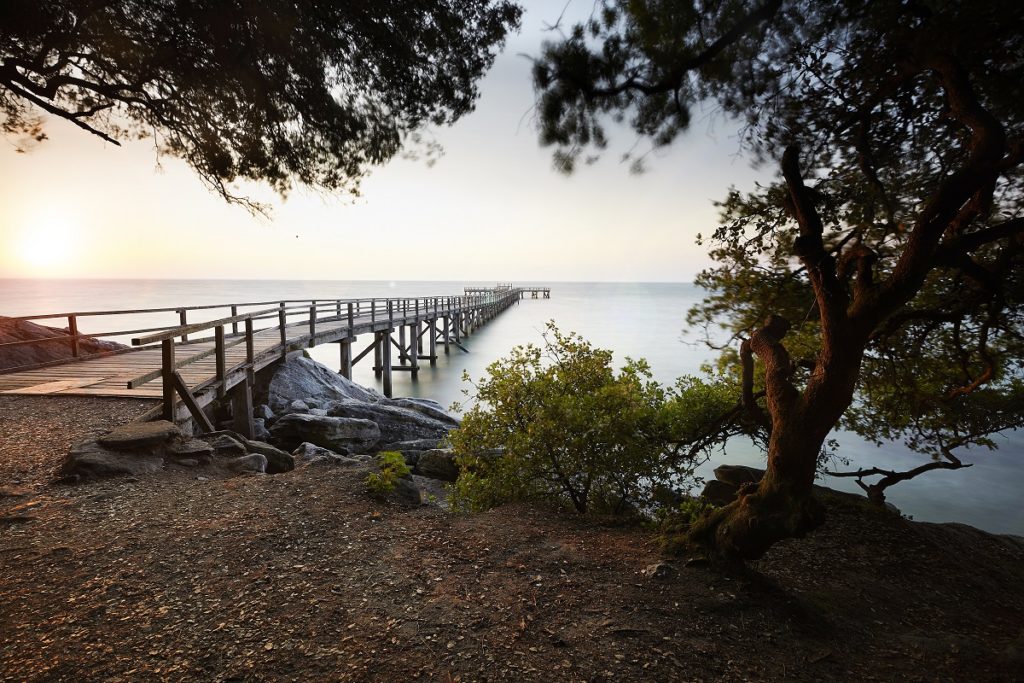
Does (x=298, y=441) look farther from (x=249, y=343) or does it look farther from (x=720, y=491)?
(x=720, y=491)

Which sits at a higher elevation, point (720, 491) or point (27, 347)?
point (27, 347)

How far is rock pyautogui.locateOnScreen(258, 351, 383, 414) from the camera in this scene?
14266 millimetres

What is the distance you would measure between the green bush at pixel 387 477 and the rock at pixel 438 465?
450 cm

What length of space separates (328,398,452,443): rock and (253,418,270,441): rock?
1473mm

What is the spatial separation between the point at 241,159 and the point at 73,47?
1326mm

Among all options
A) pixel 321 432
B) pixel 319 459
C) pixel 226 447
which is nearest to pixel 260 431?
pixel 321 432

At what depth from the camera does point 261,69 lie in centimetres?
438

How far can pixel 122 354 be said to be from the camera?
12516 mm

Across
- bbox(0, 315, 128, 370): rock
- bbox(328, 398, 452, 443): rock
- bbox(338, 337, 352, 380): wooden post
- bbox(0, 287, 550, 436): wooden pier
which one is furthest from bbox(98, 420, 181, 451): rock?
bbox(338, 337, 352, 380): wooden post

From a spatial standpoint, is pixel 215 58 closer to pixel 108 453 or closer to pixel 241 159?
pixel 241 159

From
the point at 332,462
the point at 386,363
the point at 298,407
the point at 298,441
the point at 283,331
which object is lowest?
the point at 386,363

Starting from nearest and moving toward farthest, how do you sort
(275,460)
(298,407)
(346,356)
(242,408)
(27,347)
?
1. (275,460)
2. (242,408)
3. (27,347)
4. (298,407)
5. (346,356)

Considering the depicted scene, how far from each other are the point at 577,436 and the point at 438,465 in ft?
17.6

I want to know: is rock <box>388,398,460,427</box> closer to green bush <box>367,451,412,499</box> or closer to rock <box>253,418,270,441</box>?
rock <box>253,418,270,441</box>
